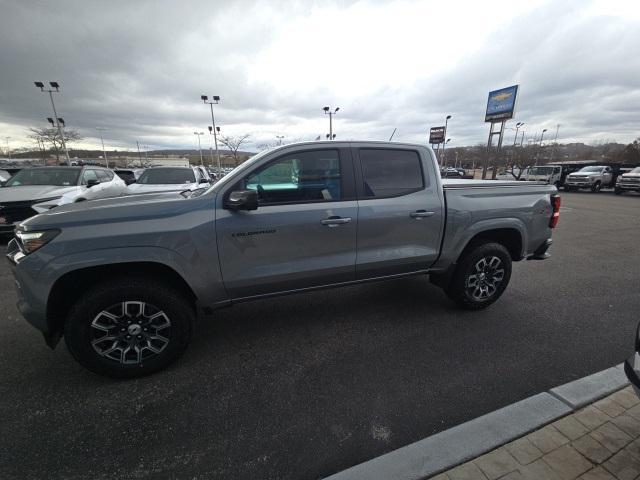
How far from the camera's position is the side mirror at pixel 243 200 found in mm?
2463

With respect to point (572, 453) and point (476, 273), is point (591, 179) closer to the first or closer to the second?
point (476, 273)

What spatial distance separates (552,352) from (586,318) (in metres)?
1.09

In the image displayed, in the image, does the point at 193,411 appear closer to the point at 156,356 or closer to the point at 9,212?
the point at 156,356

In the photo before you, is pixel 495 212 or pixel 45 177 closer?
pixel 495 212

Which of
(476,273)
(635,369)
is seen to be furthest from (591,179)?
(635,369)

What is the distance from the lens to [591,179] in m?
22.1

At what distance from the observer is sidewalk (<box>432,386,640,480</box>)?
1.72 meters

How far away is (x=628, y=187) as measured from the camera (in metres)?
19.4

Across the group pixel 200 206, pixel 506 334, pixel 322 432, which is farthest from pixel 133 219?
pixel 506 334

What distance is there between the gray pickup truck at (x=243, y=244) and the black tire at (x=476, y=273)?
2 cm

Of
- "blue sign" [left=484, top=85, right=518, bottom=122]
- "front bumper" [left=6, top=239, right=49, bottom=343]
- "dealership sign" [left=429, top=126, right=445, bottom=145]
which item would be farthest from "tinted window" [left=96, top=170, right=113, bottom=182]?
"dealership sign" [left=429, top=126, right=445, bottom=145]

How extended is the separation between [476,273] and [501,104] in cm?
3493

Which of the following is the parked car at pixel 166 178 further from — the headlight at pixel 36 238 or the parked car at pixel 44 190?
the headlight at pixel 36 238

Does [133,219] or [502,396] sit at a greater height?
[133,219]
